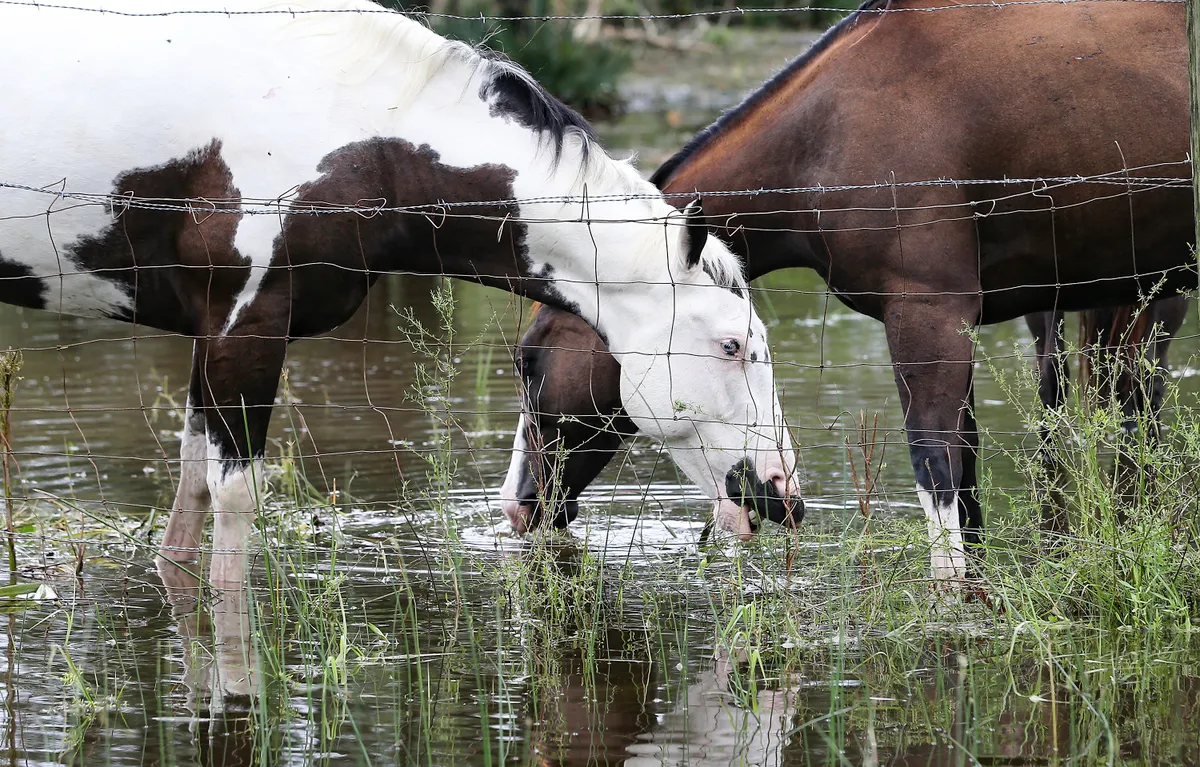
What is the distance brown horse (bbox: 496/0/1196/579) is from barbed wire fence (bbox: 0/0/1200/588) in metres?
0.03

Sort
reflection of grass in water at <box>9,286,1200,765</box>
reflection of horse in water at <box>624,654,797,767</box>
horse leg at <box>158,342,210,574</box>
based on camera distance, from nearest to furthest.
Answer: reflection of horse in water at <box>624,654,797,767</box> → reflection of grass in water at <box>9,286,1200,765</box> → horse leg at <box>158,342,210,574</box>

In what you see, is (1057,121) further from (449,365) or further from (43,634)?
(43,634)

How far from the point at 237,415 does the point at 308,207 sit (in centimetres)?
65

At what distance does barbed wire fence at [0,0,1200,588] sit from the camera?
4.08 metres

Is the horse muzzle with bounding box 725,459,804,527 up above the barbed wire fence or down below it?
below

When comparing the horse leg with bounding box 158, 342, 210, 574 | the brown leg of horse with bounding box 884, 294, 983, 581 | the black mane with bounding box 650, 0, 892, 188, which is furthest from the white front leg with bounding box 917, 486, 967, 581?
the horse leg with bounding box 158, 342, 210, 574

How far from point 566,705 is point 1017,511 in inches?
56.3

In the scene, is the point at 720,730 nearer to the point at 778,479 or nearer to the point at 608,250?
the point at 778,479

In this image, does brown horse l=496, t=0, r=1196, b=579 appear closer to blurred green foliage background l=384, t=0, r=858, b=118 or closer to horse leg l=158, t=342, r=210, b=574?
horse leg l=158, t=342, r=210, b=574

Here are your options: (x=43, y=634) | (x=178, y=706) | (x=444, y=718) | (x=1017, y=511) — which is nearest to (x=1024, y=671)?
(x=1017, y=511)

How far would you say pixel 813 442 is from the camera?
643 centimetres

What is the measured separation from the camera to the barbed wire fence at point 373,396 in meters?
4.08

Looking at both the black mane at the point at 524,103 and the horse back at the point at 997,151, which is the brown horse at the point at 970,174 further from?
the black mane at the point at 524,103

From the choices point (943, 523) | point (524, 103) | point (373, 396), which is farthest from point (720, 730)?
point (373, 396)
